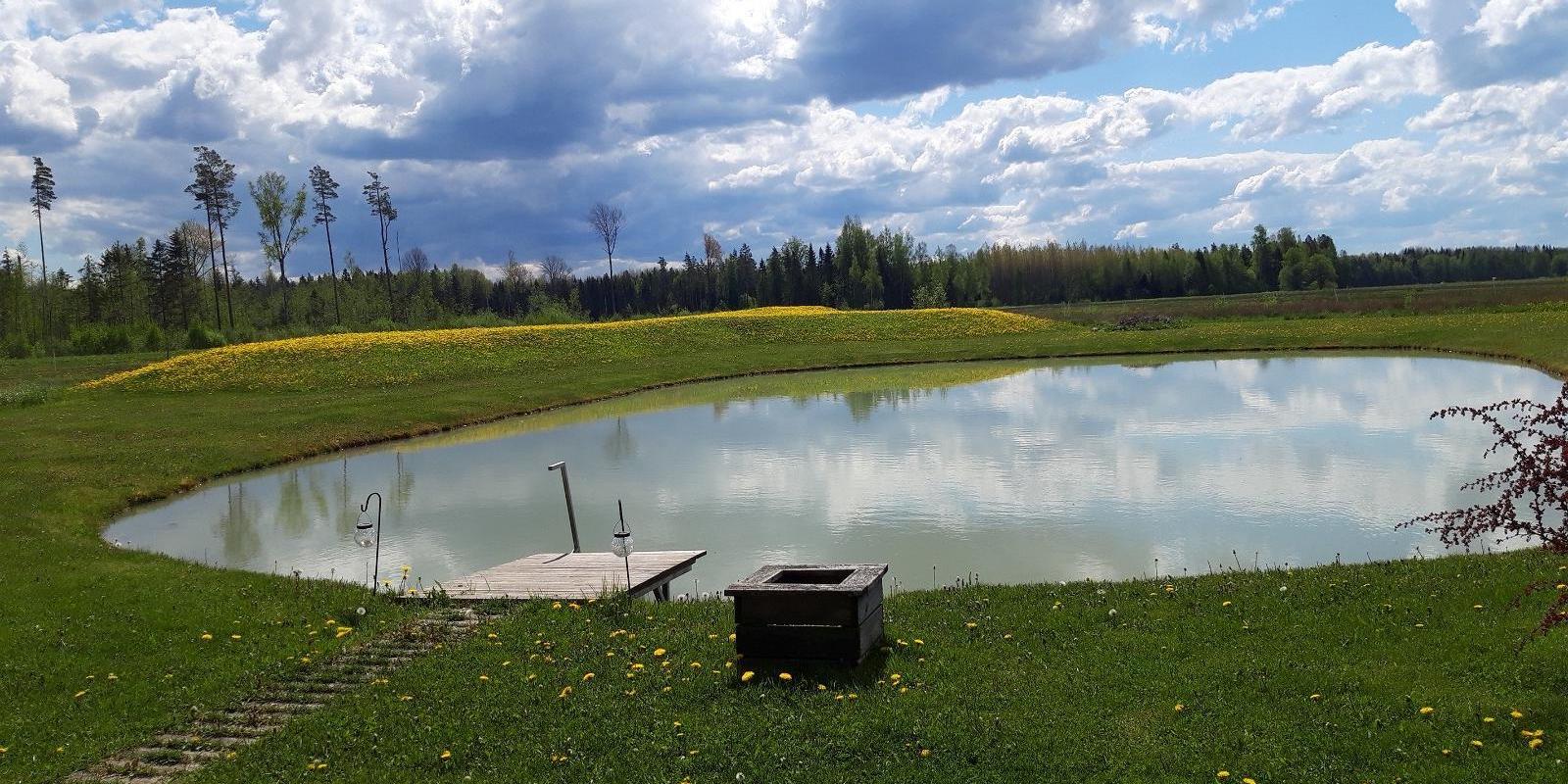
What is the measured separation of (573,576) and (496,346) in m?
41.8

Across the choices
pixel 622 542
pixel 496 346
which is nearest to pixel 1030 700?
pixel 622 542

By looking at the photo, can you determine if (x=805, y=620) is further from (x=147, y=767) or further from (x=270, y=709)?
(x=147, y=767)

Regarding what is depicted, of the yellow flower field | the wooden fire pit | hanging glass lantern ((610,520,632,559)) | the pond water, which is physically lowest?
the pond water

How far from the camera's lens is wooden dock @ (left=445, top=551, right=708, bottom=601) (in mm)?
11344

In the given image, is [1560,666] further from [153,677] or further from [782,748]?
[153,677]

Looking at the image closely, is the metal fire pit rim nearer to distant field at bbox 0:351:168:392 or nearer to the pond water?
the pond water

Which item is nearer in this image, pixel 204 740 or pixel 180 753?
pixel 180 753

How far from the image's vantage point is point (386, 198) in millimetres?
85188

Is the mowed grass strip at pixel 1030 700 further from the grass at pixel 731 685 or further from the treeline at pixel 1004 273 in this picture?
the treeline at pixel 1004 273

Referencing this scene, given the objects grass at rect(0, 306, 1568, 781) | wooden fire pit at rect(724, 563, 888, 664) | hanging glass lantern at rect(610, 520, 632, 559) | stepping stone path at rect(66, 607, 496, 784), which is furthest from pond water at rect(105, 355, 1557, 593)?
wooden fire pit at rect(724, 563, 888, 664)

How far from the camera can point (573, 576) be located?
39.2 feet

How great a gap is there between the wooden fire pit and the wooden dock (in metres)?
2.95

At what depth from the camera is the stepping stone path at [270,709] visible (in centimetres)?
743

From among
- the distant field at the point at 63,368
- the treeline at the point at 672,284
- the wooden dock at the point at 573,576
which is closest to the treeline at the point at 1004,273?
the treeline at the point at 672,284
